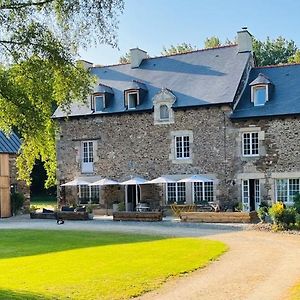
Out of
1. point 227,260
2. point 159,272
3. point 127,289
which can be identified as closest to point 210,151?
point 227,260

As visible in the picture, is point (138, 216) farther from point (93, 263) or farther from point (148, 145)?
point (93, 263)

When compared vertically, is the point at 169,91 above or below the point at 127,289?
above

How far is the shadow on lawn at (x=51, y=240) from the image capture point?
56.6 feet

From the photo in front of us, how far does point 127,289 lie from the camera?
10.8 meters

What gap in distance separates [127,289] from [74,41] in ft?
19.1

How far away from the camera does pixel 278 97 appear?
2798cm

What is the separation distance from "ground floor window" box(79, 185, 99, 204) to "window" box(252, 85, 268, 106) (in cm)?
1033

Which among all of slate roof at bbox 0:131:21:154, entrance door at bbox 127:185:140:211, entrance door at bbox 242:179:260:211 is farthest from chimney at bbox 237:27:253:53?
slate roof at bbox 0:131:21:154

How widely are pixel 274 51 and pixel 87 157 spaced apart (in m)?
26.6

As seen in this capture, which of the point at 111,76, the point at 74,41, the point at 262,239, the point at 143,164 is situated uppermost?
the point at 111,76

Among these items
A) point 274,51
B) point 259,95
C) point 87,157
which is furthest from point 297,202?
point 274,51

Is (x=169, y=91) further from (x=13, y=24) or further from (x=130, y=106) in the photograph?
(x=13, y=24)

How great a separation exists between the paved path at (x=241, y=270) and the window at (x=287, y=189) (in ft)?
15.8

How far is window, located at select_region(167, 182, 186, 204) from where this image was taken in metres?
29.2
